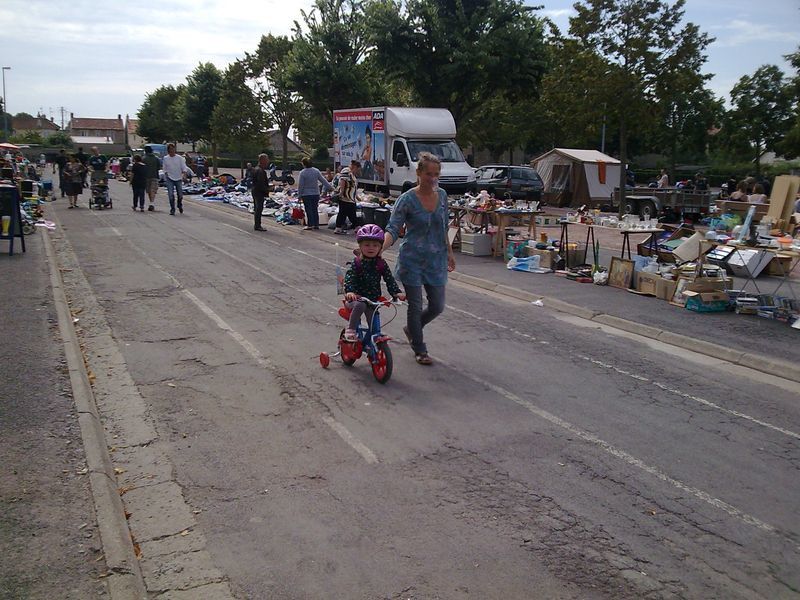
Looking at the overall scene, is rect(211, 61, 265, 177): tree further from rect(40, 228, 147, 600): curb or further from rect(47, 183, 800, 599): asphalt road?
rect(40, 228, 147, 600): curb

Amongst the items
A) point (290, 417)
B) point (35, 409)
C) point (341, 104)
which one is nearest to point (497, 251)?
point (290, 417)

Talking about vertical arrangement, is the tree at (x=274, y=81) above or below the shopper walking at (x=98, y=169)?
above

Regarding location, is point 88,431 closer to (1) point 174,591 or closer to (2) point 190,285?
(1) point 174,591

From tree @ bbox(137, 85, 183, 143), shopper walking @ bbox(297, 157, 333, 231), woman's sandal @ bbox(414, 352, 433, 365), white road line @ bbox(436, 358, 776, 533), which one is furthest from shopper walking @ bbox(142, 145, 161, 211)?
tree @ bbox(137, 85, 183, 143)

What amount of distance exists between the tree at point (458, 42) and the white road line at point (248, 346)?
1836 centimetres

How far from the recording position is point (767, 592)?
386cm

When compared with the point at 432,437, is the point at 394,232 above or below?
above

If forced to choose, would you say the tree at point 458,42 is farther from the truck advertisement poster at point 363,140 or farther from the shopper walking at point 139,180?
the shopper walking at point 139,180

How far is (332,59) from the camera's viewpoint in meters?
38.4

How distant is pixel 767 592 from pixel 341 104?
3828 centimetres

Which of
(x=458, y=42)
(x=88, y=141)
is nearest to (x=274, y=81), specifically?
(x=458, y=42)

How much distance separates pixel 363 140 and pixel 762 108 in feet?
87.6

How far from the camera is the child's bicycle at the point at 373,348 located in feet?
22.9

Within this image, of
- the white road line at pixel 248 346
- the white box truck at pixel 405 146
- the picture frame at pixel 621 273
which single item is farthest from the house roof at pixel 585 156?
the white road line at pixel 248 346
